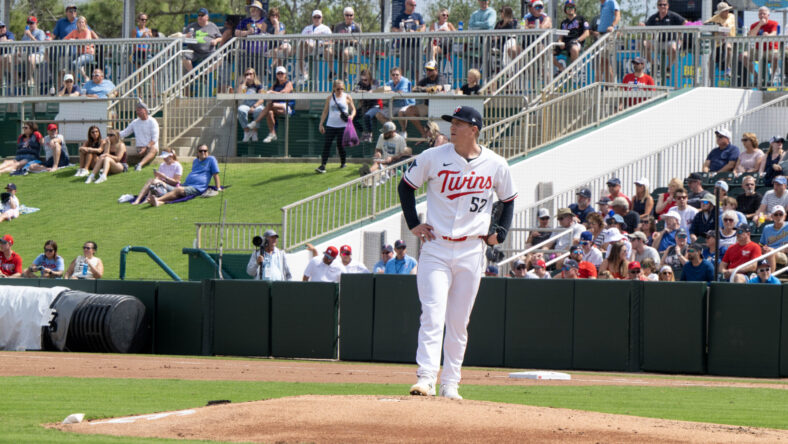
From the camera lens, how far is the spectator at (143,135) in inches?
1129

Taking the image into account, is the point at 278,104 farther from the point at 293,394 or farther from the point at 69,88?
the point at 293,394

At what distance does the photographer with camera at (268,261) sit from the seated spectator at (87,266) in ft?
10.3

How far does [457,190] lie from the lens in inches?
381

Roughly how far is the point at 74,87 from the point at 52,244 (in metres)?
10.4

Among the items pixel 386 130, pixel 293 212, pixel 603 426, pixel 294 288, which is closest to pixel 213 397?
pixel 603 426

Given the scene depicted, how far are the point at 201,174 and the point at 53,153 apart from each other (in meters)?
5.08

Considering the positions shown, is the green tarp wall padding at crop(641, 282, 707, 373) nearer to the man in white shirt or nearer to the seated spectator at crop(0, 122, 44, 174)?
the man in white shirt

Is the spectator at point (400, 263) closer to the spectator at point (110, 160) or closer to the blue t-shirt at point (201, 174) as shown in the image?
the blue t-shirt at point (201, 174)

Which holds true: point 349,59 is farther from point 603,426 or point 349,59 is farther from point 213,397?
point 603,426

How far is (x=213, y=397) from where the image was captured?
1184 centimetres

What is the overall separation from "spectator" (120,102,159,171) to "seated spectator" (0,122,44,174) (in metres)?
2.47

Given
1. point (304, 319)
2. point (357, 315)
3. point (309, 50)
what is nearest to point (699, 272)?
point (357, 315)

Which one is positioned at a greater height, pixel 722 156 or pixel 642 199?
pixel 722 156

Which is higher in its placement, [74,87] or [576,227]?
[74,87]
